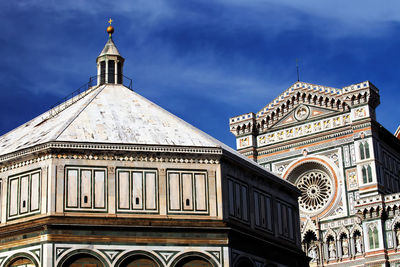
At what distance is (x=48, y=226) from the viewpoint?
28.7m

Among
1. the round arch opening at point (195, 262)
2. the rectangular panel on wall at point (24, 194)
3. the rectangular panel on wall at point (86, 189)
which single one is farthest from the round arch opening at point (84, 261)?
the round arch opening at point (195, 262)

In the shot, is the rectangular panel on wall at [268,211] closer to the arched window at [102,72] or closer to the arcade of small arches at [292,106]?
the arched window at [102,72]

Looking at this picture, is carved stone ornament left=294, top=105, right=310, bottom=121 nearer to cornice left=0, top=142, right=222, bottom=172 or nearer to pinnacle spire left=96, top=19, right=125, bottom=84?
pinnacle spire left=96, top=19, right=125, bottom=84

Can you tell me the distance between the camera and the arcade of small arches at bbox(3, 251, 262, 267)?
2870 centimetres

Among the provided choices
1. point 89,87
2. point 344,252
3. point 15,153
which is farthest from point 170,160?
point 344,252

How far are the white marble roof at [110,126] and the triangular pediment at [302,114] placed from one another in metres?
23.9

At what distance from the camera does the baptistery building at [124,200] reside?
95.2ft

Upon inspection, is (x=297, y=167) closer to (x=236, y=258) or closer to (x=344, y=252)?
(x=344, y=252)

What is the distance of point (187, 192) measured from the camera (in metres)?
30.8

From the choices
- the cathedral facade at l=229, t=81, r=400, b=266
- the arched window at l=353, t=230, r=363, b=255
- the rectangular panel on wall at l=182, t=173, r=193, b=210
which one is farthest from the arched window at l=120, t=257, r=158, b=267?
the arched window at l=353, t=230, r=363, b=255

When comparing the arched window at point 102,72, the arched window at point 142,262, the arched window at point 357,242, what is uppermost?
the arched window at point 102,72

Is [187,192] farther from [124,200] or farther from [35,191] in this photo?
[35,191]

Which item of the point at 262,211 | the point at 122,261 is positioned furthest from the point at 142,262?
the point at 262,211

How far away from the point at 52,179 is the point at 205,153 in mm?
5987
